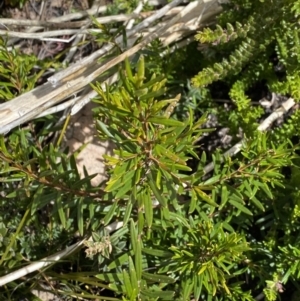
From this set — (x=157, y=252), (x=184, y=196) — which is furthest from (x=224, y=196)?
(x=184, y=196)

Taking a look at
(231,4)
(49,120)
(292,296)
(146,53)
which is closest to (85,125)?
(49,120)

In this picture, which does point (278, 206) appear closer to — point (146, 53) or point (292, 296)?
point (292, 296)

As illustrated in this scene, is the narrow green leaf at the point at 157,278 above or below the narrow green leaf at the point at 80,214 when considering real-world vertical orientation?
below

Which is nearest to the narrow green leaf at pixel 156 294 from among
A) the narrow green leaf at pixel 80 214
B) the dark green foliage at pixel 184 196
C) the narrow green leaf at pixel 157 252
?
the dark green foliage at pixel 184 196

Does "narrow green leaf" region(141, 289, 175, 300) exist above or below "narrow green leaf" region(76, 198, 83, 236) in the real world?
below

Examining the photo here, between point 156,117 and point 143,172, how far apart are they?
0.88ft

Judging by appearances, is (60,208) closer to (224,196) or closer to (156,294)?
(156,294)

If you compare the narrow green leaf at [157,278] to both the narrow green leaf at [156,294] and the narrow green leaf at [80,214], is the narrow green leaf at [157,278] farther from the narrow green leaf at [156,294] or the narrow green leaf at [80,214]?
the narrow green leaf at [80,214]

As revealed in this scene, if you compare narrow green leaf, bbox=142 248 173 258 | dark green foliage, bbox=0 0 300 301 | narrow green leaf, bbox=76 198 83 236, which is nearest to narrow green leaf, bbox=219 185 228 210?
dark green foliage, bbox=0 0 300 301

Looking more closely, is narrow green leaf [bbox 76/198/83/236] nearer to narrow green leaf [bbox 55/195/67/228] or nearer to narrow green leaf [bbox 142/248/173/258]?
narrow green leaf [bbox 55/195/67/228]

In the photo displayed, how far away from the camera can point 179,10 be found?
8.05 ft

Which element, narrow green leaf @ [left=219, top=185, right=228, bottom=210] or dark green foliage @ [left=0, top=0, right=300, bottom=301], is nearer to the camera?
dark green foliage @ [left=0, top=0, right=300, bottom=301]

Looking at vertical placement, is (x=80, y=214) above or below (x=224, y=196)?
above

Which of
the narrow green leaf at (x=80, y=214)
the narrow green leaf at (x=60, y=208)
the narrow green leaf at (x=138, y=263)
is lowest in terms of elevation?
the narrow green leaf at (x=138, y=263)
